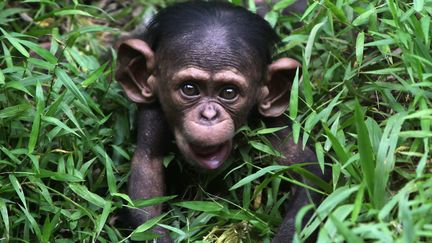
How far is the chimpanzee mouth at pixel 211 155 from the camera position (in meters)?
5.17

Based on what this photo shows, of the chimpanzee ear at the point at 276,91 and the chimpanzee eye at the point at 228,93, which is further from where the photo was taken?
the chimpanzee ear at the point at 276,91

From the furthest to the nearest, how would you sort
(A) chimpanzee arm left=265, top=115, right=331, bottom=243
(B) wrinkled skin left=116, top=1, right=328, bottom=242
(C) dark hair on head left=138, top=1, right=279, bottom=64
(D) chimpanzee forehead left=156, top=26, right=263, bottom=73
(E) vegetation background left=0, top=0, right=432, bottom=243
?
1. (C) dark hair on head left=138, top=1, right=279, bottom=64
2. (D) chimpanzee forehead left=156, top=26, right=263, bottom=73
3. (B) wrinkled skin left=116, top=1, right=328, bottom=242
4. (A) chimpanzee arm left=265, top=115, right=331, bottom=243
5. (E) vegetation background left=0, top=0, right=432, bottom=243

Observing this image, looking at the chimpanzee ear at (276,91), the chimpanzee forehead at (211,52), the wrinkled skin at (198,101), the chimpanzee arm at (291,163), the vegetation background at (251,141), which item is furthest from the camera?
the chimpanzee ear at (276,91)

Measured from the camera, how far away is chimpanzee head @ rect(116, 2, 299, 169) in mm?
5156

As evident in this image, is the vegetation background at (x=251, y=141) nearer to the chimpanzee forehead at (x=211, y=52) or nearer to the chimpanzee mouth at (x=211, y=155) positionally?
the chimpanzee mouth at (x=211, y=155)

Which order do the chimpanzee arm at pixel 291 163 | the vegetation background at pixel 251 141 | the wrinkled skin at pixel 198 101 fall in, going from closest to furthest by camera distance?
1. the vegetation background at pixel 251 141
2. the chimpanzee arm at pixel 291 163
3. the wrinkled skin at pixel 198 101

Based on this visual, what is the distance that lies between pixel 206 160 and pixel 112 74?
1.07m

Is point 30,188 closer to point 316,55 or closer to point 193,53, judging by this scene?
point 193,53

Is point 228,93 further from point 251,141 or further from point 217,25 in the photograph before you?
point 217,25


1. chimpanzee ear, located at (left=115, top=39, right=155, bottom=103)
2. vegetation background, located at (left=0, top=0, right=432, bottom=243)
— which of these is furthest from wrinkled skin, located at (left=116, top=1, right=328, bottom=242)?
vegetation background, located at (left=0, top=0, right=432, bottom=243)

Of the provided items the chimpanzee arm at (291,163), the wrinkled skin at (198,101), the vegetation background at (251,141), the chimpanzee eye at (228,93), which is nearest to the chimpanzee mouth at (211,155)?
the wrinkled skin at (198,101)

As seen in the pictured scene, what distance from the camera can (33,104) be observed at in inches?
217

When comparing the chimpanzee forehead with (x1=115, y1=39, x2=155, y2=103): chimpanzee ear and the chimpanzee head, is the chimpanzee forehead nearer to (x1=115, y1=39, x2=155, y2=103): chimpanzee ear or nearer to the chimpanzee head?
the chimpanzee head

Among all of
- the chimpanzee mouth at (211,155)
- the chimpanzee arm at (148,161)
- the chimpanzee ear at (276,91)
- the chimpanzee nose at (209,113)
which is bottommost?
the chimpanzee arm at (148,161)
